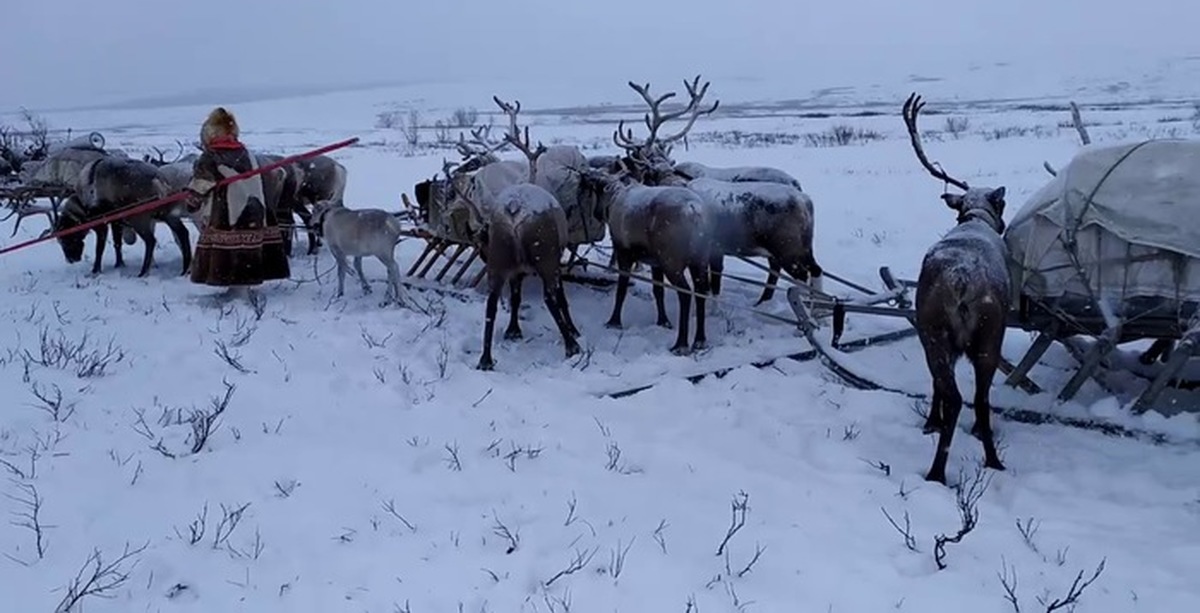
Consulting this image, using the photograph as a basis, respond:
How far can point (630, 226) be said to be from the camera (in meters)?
8.12

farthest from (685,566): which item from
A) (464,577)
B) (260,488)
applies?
(260,488)

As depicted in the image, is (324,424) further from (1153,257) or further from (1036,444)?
(1153,257)

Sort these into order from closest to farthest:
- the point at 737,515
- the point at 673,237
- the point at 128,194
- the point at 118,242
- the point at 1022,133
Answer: the point at 737,515, the point at 673,237, the point at 128,194, the point at 118,242, the point at 1022,133

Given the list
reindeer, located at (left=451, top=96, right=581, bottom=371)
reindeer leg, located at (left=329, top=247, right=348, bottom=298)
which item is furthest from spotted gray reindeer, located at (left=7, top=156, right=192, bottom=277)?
reindeer, located at (left=451, top=96, right=581, bottom=371)

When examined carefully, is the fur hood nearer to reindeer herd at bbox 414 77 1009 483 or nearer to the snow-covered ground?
the snow-covered ground

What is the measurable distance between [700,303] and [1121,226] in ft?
10.7

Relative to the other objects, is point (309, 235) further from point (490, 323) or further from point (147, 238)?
point (490, 323)

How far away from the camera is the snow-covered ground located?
4023 mm

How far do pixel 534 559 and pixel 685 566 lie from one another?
2.22 feet

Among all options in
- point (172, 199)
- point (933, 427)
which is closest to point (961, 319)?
point (933, 427)

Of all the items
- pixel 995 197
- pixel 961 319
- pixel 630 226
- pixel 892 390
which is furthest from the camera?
pixel 630 226

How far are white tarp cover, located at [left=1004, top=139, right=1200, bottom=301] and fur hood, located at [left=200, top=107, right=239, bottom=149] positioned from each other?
6576 millimetres

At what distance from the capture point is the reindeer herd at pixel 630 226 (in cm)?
527

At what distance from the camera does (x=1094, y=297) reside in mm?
5609
